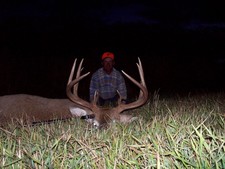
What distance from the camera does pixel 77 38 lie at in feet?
87.9

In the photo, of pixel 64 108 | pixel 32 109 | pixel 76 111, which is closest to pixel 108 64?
pixel 64 108

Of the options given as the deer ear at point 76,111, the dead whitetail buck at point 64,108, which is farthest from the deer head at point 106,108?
the deer ear at point 76,111

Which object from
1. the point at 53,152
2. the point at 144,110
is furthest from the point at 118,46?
the point at 53,152

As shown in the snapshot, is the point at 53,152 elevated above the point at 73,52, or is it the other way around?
the point at 73,52

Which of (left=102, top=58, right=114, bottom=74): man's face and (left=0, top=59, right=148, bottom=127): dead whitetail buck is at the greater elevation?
(left=102, top=58, right=114, bottom=74): man's face

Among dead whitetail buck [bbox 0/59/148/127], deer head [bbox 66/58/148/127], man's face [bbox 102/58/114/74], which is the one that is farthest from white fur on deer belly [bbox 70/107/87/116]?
man's face [bbox 102/58/114/74]

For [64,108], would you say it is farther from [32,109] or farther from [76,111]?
[32,109]

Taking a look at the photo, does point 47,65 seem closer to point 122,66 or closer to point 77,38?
point 122,66

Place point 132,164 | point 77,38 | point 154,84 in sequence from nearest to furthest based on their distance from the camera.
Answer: point 132,164 → point 154,84 → point 77,38

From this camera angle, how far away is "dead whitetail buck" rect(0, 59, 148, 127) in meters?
6.46

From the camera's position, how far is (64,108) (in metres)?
7.18

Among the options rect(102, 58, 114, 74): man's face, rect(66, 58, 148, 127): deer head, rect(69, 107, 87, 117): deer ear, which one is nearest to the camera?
rect(66, 58, 148, 127): deer head

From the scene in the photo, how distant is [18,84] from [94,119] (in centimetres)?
857

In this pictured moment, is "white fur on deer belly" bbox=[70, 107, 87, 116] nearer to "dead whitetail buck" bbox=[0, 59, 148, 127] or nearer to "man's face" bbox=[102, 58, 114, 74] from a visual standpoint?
"dead whitetail buck" bbox=[0, 59, 148, 127]
